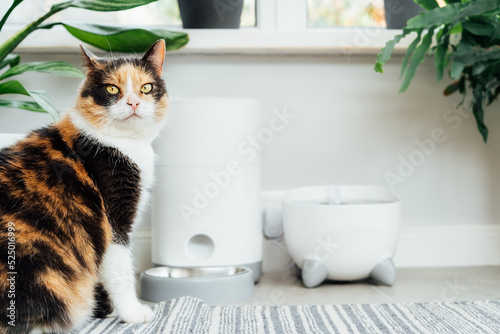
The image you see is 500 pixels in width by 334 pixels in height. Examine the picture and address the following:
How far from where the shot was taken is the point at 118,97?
1.04 m

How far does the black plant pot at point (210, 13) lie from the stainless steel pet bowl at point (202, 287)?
75 cm

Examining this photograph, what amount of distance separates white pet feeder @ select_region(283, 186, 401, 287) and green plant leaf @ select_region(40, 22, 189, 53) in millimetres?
533

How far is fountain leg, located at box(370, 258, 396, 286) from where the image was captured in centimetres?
139

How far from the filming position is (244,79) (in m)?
1.68

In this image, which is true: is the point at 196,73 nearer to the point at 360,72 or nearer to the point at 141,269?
the point at 360,72

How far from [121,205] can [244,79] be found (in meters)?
0.77

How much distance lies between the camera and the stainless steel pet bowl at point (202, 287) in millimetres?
1262


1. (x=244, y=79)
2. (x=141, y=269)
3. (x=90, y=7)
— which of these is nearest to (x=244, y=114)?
(x=244, y=79)

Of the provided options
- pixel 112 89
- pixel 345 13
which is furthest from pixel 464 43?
pixel 112 89

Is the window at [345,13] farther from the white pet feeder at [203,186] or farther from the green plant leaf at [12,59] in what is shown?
the green plant leaf at [12,59]

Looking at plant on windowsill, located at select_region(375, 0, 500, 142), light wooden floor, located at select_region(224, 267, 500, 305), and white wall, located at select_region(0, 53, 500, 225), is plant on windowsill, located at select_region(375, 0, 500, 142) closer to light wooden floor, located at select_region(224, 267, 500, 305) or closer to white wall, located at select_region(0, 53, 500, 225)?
white wall, located at select_region(0, 53, 500, 225)

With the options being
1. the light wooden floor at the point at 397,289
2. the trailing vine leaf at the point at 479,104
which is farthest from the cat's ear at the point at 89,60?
the trailing vine leaf at the point at 479,104

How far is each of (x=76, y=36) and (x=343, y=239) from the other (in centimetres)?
84

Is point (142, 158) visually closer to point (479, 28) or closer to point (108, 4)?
point (108, 4)
